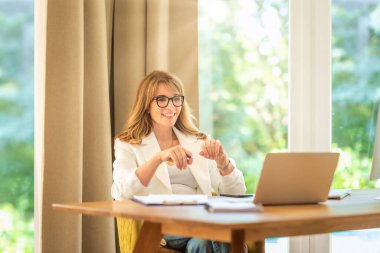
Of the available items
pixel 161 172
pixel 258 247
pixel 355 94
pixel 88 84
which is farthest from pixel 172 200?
pixel 355 94

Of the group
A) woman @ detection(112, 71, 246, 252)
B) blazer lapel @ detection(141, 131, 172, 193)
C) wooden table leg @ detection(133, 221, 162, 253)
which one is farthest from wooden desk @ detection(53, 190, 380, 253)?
blazer lapel @ detection(141, 131, 172, 193)

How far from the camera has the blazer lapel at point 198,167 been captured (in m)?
→ 3.01

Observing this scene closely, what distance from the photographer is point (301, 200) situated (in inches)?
88.5

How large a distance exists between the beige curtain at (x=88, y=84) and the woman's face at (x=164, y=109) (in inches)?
15.9

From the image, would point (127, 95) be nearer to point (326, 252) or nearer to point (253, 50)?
point (253, 50)

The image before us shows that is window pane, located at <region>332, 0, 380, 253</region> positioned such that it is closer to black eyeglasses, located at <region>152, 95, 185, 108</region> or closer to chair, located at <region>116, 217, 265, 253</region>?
black eyeglasses, located at <region>152, 95, 185, 108</region>

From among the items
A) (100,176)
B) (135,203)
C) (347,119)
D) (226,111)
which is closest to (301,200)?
(135,203)

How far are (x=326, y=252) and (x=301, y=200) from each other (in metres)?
2.01

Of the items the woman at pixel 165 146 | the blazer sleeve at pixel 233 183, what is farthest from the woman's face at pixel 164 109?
the blazer sleeve at pixel 233 183

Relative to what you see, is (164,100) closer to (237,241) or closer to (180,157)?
(180,157)

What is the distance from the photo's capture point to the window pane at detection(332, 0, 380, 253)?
13.9 feet

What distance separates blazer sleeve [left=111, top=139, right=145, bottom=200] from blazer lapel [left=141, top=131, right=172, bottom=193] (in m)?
0.06

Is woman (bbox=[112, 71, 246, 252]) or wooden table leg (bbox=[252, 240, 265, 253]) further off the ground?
woman (bbox=[112, 71, 246, 252])

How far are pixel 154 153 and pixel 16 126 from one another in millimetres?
821
